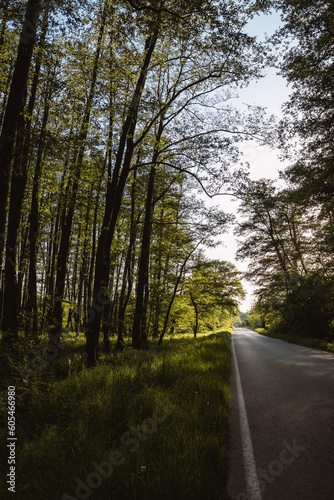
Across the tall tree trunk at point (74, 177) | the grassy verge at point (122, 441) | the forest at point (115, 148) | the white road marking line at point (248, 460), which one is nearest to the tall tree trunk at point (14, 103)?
the forest at point (115, 148)

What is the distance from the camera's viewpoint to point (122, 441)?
340 centimetres

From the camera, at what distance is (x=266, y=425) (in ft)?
14.6

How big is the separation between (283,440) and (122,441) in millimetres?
2417

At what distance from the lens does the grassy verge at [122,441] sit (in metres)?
2.56

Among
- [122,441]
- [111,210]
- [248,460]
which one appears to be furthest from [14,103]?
[248,460]

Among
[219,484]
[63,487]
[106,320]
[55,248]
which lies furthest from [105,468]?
[55,248]

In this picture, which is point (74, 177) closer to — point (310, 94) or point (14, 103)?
point (14, 103)

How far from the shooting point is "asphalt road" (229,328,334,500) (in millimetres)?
2809

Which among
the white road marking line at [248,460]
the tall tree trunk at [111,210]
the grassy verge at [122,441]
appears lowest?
the white road marking line at [248,460]

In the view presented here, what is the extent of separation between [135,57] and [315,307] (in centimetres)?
2133

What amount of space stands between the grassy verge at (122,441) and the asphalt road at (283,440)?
0.89ft

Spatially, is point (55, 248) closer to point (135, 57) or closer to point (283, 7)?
point (135, 57)

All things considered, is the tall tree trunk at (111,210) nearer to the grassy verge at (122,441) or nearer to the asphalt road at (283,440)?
the grassy verge at (122,441)

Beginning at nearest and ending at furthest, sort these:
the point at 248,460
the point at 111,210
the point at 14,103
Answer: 1. the point at 248,460
2. the point at 14,103
3. the point at 111,210
